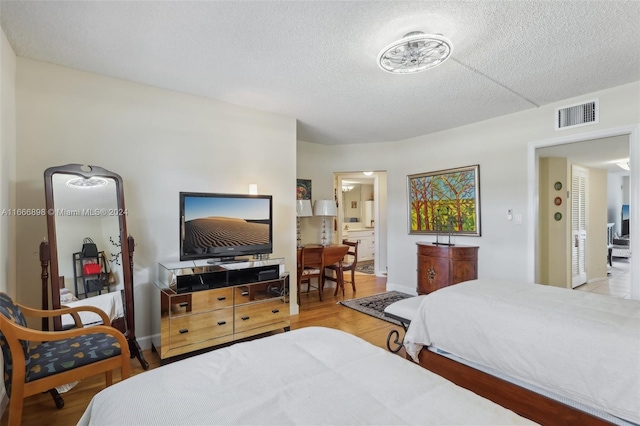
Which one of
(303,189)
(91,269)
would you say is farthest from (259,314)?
(303,189)

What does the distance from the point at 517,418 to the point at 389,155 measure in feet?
15.1

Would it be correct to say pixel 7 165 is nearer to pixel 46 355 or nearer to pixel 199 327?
pixel 46 355

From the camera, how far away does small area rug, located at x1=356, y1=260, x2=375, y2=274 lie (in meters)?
6.96

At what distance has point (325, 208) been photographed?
5.04 m

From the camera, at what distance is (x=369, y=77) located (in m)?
2.72

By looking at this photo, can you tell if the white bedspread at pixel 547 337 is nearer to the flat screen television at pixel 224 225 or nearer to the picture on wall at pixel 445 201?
the flat screen television at pixel 224 225

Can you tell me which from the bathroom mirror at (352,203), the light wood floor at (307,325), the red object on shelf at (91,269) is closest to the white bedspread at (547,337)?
the light wood floor at (307,325)

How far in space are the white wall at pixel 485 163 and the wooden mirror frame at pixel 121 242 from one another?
9.63 ft

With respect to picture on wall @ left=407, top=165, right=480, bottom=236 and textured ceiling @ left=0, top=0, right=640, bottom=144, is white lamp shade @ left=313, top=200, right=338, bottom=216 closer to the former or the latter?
A: picture on wall @ left=407, top=165, right=480, bottom=236

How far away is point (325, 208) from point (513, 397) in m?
3.62

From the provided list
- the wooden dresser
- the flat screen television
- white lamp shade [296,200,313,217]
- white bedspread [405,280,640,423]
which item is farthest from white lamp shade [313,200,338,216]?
white bedspread [405,280,640,423]

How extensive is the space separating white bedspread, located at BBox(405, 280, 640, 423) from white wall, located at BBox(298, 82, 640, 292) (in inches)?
62.8

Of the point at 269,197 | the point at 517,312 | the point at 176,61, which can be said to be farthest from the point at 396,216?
the point at 176,61

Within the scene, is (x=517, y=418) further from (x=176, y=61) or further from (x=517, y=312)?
(x=176, y=61)
